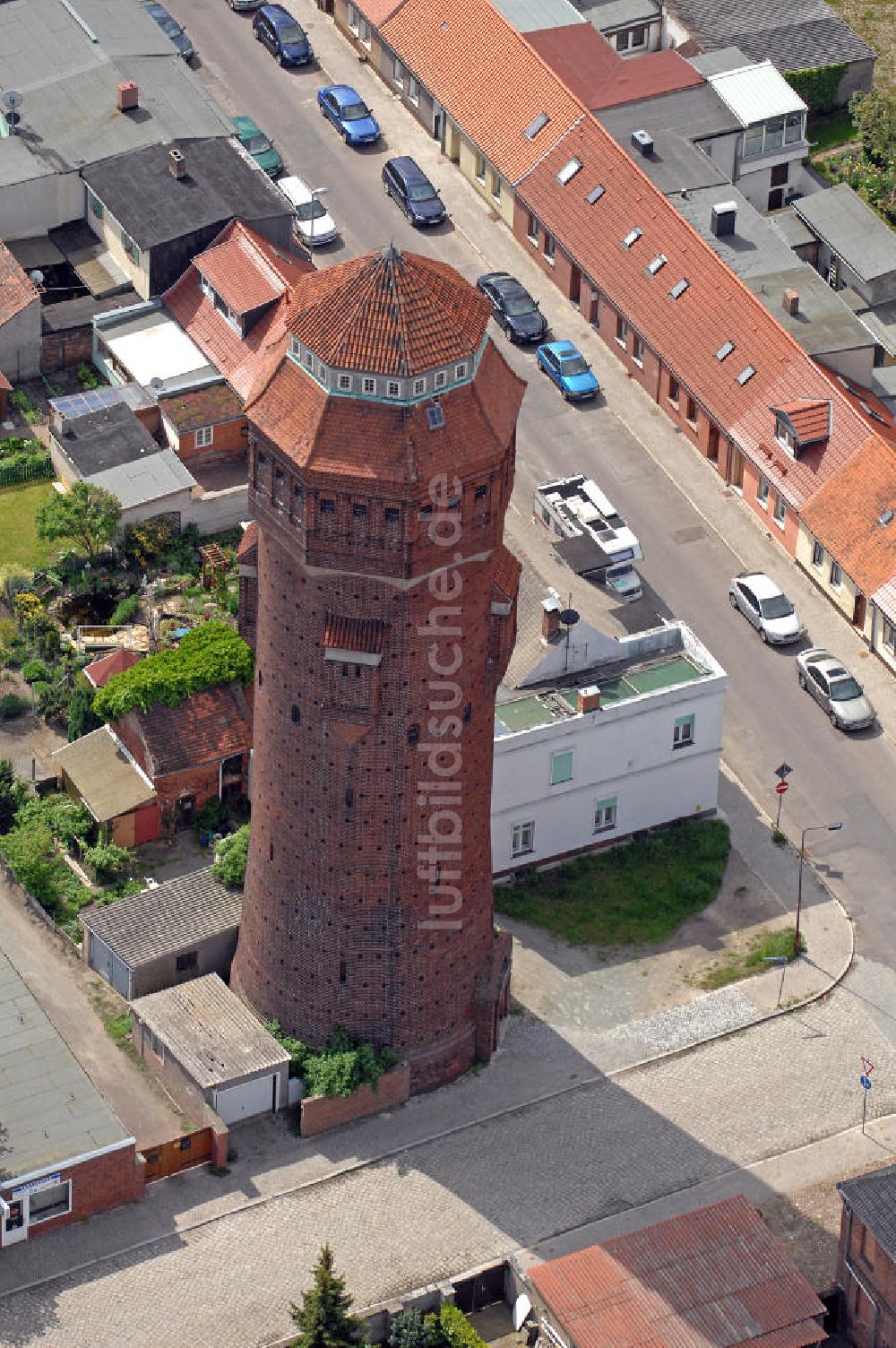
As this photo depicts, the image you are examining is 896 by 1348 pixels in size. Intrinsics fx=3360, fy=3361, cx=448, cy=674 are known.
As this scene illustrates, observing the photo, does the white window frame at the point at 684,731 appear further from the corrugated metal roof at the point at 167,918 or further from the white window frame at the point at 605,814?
the corrugated metal roof at the point at 167,918

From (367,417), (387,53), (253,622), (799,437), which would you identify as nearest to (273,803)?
(253,622)

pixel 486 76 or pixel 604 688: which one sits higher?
pixel 486 76

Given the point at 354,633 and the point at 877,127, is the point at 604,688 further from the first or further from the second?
the point at 877,127

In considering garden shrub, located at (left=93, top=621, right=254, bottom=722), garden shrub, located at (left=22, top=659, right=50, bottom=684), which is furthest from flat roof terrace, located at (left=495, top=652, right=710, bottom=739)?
garden shrub, located at (left=22, top=659, right=50, bottom=684)

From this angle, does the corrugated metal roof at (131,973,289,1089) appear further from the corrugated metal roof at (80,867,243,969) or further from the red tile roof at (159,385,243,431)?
the red tile roof at (159,385,243,431)

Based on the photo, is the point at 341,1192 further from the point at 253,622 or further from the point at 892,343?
the point at 892,343

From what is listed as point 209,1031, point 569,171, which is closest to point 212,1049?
point 209,1031

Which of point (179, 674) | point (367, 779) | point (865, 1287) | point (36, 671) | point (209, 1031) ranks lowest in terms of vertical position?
point (865, 1287)
